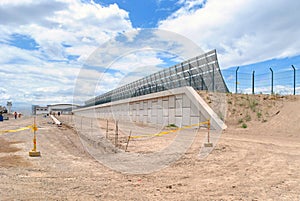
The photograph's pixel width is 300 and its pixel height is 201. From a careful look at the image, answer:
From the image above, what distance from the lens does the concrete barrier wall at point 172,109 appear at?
75.3 ft

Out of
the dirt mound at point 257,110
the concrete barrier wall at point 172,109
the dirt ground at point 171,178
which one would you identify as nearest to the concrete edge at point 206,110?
the concrete barrier wall at point 172,109

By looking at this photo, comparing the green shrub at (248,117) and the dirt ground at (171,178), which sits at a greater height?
the green shrub at (248,117)

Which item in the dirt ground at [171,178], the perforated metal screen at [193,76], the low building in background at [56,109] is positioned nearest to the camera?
the dirt ground at [171,178]

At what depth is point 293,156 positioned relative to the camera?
10.4 metres

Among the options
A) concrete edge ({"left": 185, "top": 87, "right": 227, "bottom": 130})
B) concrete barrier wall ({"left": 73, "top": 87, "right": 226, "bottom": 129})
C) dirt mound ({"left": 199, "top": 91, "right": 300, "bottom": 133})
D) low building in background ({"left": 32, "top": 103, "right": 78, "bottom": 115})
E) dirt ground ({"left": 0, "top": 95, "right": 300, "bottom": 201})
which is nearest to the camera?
dirt ground ({"left": 0, "top": 95, "right": 300, "bottom": 201})

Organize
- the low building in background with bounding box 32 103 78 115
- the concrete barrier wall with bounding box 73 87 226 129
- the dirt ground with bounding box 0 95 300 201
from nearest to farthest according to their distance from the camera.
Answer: the dirt ground with bounding box 0 95 300 201, the concrete barrier wall with bounding box 73 87 226 129, the low building in background with bounding box 32 103 78 115

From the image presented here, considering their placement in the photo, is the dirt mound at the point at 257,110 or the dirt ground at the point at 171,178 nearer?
the dirt ground at the point at 171,178

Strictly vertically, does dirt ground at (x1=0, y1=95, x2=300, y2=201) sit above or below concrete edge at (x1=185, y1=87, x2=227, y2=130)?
below

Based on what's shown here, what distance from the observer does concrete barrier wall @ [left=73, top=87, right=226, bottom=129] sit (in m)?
23.0

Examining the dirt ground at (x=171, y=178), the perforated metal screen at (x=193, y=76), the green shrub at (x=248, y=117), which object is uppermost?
the perforated metal screen at (x=193, y=76)

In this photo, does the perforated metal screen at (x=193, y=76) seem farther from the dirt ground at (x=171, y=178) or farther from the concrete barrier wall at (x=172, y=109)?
the dirt ground at (x=171, y=178)

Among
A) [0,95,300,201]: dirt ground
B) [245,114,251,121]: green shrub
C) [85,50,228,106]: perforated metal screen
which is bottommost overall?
[0,95,300,201]: dirt ground

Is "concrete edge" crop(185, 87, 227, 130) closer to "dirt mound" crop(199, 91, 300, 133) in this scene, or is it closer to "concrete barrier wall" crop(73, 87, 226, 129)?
"concrete barrier wall" crop(73, 87, 226, 129)

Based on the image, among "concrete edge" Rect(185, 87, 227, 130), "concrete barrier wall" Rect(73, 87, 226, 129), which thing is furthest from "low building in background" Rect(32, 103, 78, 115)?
"concrete edge" Rect(185, 87, 227, 130)
